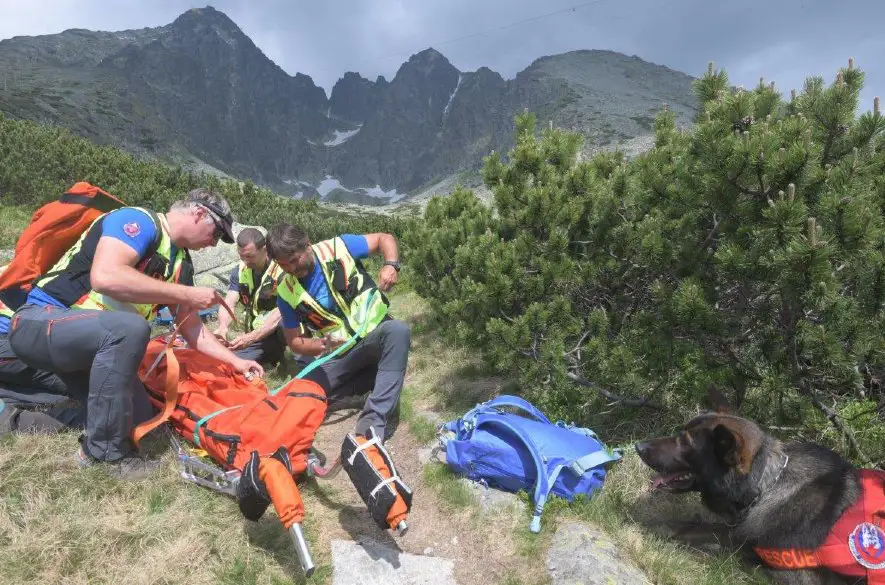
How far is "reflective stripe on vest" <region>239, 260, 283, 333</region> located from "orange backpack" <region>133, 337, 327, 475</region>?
2.56 meters

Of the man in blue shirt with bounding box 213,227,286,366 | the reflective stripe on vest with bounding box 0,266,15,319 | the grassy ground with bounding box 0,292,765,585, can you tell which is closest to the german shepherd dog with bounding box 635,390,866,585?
the grassy ground with bounding box 0,292,765,585

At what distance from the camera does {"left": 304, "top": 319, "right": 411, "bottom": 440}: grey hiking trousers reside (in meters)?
4.59

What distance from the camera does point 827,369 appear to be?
3107 millimetres

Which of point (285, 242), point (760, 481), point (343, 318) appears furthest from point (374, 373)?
point (760, 481)

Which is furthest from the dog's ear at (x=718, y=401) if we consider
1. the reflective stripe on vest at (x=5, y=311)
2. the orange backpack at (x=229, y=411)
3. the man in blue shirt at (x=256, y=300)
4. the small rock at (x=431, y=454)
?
the reflective stripe on vest at (x=5, y=311)

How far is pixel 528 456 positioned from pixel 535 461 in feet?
0.48

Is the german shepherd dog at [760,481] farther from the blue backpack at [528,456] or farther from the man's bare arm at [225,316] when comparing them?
the man's bare arm at [225,316]

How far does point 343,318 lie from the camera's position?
5.03 metres

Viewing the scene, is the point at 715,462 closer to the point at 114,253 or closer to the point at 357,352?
the point at 357,352

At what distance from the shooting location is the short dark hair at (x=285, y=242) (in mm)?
4562

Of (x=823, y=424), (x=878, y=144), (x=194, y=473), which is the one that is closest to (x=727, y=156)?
(x=878, y=144)

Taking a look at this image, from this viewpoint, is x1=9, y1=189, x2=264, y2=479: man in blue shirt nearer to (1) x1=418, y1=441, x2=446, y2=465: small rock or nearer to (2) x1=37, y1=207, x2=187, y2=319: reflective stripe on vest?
A: (2) x1=37, y1=207, x2=187, y2=319: reflective stripe on vest

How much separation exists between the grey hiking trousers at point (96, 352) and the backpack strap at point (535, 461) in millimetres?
2617

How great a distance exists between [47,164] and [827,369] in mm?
20408
